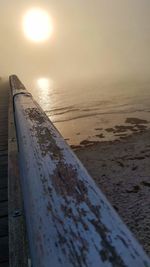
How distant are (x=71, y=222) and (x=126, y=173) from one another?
2382 mm

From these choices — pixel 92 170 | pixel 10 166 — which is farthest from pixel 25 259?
pixel 92 170

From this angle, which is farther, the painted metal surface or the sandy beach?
the sandy beach

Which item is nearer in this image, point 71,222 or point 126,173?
point 71,222

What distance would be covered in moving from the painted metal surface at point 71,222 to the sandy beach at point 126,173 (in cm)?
99

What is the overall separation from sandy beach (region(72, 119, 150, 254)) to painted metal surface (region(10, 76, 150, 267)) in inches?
39.0

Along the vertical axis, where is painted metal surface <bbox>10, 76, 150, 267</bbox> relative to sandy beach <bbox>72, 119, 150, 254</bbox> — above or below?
above

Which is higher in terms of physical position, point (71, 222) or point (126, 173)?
point (71, 222)

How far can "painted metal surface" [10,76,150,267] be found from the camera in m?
0.70

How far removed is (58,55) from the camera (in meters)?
146

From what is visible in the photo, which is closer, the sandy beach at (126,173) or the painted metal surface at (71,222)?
the painted metal surface at (71,222)

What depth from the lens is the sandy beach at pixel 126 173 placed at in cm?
228

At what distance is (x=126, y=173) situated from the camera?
3154 mm

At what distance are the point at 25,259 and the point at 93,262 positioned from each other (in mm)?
1027

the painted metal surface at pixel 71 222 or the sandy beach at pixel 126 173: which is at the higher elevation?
the painted metal surface at pixel 71 222
